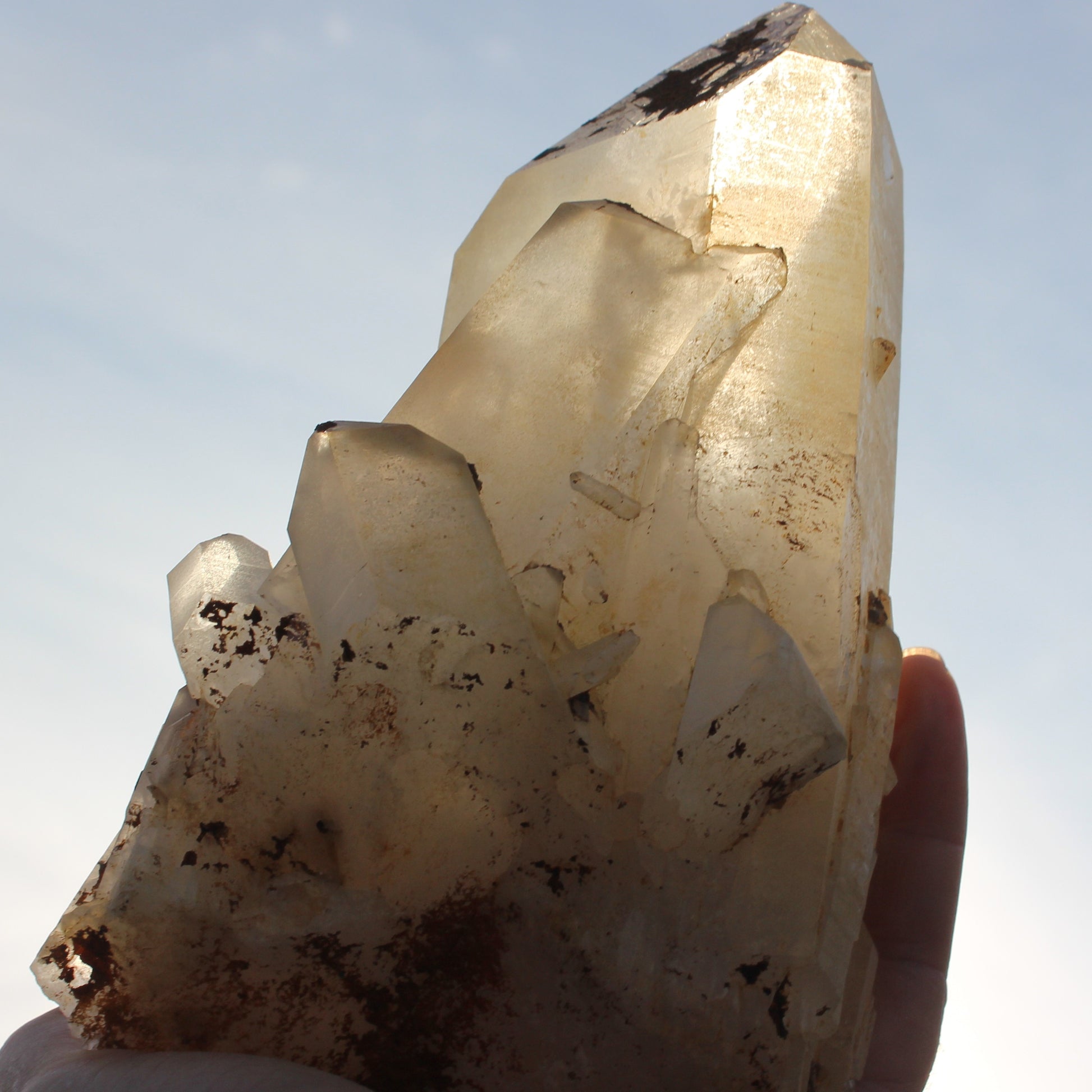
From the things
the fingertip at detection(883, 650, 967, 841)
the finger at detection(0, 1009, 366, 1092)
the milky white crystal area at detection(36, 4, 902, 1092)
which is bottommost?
the finger at detection(0, 1009, 366, 1092)

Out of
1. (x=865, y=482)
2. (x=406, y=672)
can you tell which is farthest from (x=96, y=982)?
(x=865, y=482)

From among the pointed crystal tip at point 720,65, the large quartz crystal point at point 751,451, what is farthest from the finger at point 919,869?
the pointed crystal tip at point 720,65


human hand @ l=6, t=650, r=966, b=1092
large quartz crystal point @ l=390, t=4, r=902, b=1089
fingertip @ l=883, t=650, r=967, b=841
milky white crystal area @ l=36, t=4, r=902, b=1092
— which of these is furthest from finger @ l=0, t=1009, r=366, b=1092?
fingertip @ l=883, t=650, r=967, b=841

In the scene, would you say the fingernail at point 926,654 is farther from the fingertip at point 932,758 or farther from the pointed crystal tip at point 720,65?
the pointed crystal tip at point 720,65

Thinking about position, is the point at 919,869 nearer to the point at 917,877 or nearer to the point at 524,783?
the point at 917,877

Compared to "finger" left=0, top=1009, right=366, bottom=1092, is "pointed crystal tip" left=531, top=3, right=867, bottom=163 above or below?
above

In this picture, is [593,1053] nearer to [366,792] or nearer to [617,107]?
[366,792]

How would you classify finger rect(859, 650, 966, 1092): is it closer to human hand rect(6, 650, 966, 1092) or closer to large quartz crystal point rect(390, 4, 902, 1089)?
human hand rect(6, 650, 966, 1092)
